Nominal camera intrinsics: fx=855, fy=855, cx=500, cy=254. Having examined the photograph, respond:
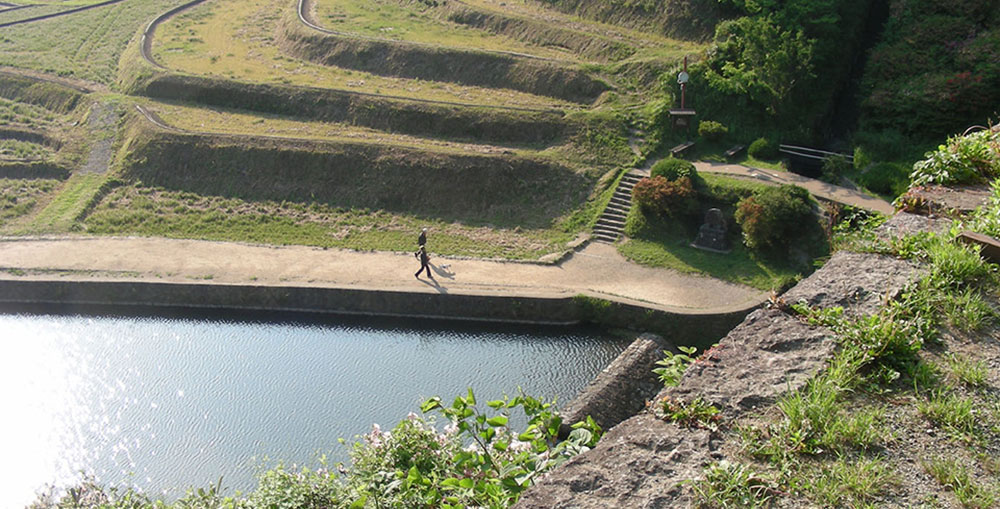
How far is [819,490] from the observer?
18.4ft

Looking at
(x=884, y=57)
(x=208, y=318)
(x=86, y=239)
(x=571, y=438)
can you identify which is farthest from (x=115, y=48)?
(x=571, y=438)

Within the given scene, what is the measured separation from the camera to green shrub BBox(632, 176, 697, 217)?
93.2ft

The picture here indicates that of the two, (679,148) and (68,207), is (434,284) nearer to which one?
(679,148)

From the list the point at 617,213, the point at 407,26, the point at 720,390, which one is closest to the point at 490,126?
the point at 617,213

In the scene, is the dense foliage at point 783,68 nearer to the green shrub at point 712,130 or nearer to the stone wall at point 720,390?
the green shrub at point 712,130

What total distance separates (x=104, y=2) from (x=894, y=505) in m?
66.9

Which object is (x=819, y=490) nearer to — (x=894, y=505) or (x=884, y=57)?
(x=894, y=505)

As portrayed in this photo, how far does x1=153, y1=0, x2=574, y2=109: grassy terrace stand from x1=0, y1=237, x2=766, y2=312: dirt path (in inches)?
465

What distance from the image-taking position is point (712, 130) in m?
32.7

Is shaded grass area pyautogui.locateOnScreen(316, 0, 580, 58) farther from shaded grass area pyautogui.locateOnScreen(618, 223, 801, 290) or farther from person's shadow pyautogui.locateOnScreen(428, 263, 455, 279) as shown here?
person's shadow pyautogui.locateOnScreen(428, 263, 455, 279)

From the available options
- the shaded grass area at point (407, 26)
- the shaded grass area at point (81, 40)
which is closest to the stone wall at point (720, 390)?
the shaded grass area at point (407, 26)

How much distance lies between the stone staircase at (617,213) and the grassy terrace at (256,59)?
22.9 ft

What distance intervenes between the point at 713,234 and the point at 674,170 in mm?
2767

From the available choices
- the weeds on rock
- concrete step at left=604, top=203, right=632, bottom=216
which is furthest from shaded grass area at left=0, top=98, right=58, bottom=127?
the weeds on rock
